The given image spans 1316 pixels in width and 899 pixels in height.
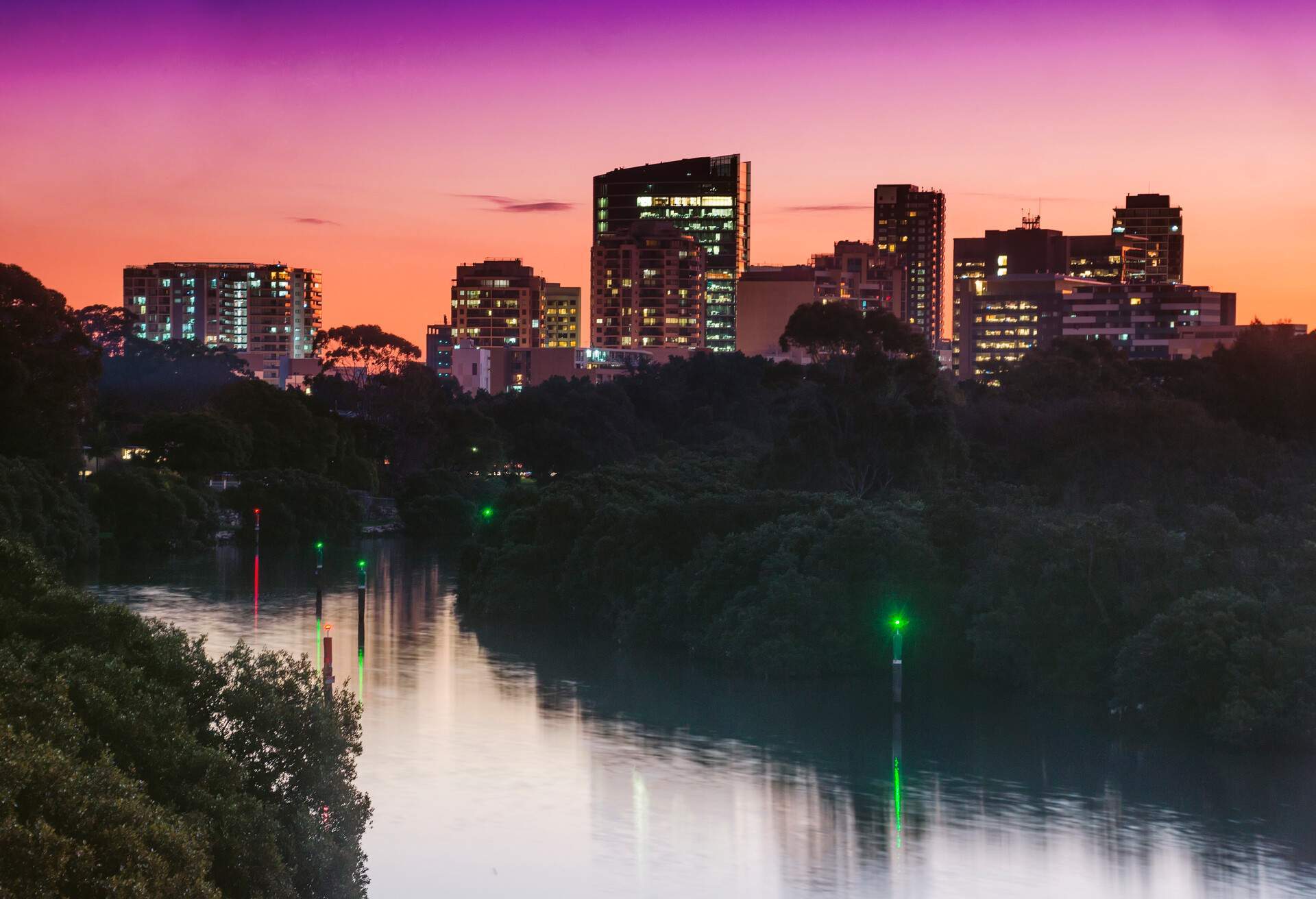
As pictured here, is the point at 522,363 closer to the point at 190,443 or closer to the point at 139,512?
the point at 190,443

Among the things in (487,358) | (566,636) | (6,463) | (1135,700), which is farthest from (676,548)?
(487,358)

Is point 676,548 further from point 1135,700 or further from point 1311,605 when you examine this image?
point 1311,605

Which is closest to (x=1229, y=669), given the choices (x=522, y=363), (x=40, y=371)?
(x=40, y=371)

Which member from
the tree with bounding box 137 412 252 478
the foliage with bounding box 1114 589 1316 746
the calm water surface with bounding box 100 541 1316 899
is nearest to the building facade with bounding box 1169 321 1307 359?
the tree with bounding box 137 412 252 478

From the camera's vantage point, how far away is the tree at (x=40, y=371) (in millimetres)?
56500

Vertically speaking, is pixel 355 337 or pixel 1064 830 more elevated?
pixel 355 337

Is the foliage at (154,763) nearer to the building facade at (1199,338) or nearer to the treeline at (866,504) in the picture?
the treeline at (866,504)

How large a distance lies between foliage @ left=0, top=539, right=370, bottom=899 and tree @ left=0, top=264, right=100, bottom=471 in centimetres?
4138

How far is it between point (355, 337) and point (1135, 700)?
6988cm

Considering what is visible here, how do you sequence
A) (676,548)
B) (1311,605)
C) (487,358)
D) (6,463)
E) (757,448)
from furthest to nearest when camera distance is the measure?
(487,358) → (757,448) → (6,463) → (676,548) → (1311,605)

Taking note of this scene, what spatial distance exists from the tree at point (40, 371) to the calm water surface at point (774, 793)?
76.4ft

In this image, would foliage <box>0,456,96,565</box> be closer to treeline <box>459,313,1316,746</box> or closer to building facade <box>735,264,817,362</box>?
treeline <box>459,313,1316,746</box>

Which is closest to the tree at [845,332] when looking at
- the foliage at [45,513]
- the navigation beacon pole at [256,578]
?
the navigation beacon pole at [256,578]

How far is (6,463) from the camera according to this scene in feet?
176
